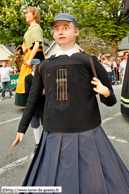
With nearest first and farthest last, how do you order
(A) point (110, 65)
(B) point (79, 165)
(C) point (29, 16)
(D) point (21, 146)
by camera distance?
1. (B) point (79, 165)
2. (C) point (29, 16)
3. (D) point (21, 146)
4. (A) point (110, 65)

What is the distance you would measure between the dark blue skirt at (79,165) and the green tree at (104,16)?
765 inches

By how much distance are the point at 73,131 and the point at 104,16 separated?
70.1ft

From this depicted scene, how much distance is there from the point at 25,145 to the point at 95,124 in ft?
8.27

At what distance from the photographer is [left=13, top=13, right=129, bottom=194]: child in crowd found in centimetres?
176

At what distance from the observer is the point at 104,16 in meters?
21.0

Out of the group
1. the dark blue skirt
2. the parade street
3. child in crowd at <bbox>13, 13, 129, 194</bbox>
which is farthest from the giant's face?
the dark blue skirt

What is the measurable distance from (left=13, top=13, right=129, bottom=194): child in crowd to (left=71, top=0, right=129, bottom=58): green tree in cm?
1920

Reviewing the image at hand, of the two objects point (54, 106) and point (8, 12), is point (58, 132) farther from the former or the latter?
point (8, 12)

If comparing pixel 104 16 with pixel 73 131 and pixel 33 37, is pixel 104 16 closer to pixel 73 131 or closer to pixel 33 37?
pixel 33 37

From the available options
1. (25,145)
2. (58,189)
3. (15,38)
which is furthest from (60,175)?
(15,38)

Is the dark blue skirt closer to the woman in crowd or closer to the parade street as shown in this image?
the parade street

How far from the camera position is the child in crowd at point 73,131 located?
1757 millimetres

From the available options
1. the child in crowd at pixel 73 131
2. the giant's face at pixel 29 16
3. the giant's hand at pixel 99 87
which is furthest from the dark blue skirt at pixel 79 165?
the giant's face at pixel 29 16

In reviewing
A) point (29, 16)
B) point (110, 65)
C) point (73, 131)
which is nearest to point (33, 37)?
point (29, 16)
